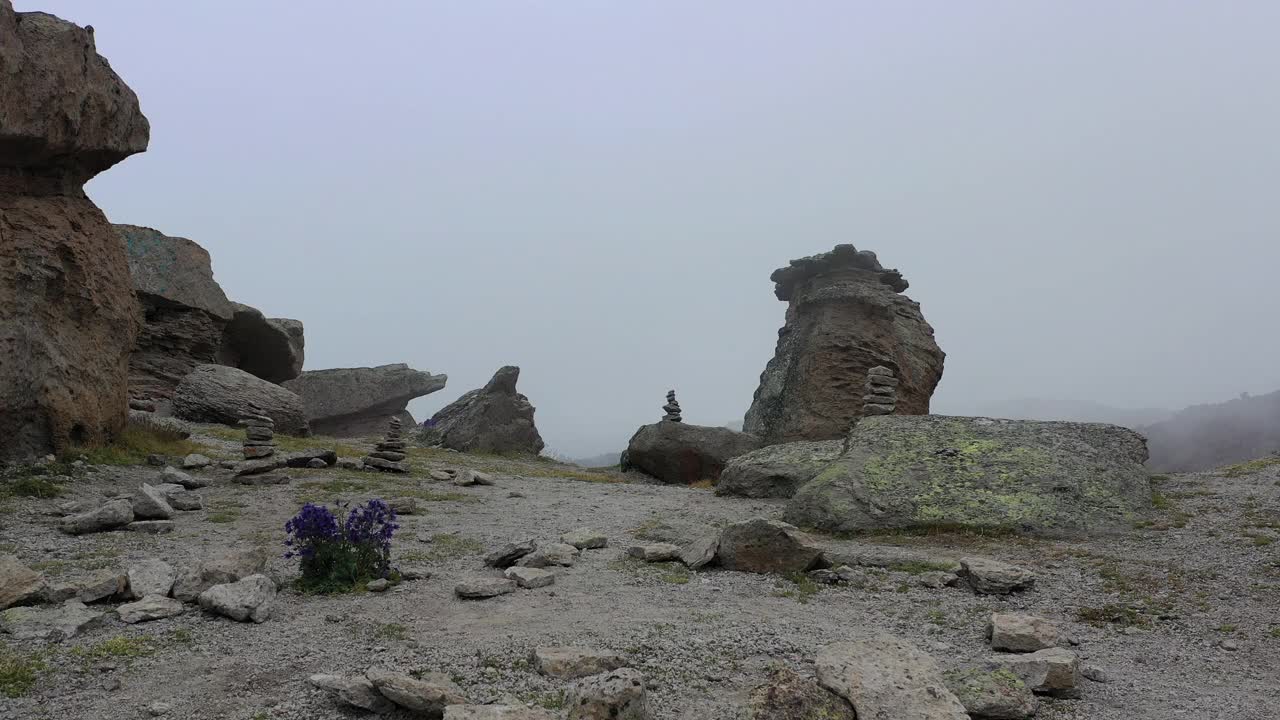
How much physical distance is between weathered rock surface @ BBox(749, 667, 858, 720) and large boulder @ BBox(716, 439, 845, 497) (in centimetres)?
1109

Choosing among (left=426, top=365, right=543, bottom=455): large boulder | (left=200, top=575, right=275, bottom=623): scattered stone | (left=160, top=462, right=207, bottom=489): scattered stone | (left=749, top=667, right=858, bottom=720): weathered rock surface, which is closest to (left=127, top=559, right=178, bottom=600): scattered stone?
(left=200, top=575, right=275, bottom=623): scattered stone

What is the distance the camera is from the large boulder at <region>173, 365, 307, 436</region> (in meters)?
25.8

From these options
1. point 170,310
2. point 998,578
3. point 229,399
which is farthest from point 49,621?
point 170,310

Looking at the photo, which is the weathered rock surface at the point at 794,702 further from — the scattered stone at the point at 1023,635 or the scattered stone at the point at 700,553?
the scattered stone at the point at 700,553

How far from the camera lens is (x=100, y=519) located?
9.91 meters

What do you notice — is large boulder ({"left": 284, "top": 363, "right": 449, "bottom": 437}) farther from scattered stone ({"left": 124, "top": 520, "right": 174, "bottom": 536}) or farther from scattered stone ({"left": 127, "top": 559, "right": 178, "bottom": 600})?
scattered stone ({"left": 127, "top": 559, "right": 178, "bottom": 600})

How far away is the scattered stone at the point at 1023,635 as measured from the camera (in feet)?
20.1

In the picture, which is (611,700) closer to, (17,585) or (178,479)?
(17,585)

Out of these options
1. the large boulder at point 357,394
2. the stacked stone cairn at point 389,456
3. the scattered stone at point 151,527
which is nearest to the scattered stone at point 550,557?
the scattered stone at point 151,527

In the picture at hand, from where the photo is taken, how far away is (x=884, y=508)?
1139 cm

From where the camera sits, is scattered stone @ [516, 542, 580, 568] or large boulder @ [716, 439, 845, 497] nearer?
scattered stone @ [516, 542, 580, 568]

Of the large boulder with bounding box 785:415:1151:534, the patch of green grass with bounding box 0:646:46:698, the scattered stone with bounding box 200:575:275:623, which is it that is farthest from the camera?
the large boulder with bounding box 785:415:1151:534

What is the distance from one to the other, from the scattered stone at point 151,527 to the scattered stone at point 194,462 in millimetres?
5635

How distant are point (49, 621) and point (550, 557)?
15.0 feet
